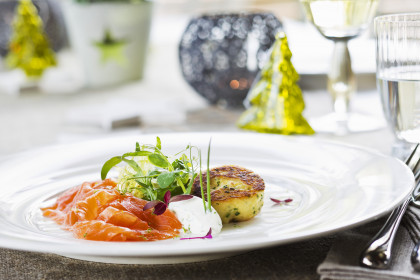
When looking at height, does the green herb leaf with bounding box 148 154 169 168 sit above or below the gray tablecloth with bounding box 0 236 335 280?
above

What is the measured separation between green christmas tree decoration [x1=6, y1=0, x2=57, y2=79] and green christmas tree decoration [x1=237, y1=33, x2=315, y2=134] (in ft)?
4.31

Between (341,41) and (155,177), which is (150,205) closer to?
(155,177)

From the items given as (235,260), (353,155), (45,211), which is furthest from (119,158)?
(353,155)

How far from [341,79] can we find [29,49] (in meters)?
1.57

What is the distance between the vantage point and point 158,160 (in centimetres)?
97

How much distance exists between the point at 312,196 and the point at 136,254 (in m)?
0.39

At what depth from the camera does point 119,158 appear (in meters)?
0.97

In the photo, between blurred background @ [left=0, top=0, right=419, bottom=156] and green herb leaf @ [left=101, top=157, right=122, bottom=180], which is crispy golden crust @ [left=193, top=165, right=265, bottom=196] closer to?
green herb leaf @ [left=101, top=157, right=122, bottom=180]

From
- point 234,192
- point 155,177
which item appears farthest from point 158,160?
point 234,192

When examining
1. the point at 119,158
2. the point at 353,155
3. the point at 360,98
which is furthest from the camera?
the point at 360,98

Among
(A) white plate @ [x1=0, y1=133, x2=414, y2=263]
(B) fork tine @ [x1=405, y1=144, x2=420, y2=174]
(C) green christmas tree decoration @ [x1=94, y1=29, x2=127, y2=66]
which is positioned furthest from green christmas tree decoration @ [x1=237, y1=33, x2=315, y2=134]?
(C) green christmas tree decoration @ [x1=94, y1=29, x2=127, y2=66]

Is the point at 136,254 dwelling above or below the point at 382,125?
above

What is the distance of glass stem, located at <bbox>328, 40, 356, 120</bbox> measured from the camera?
5.41 feet

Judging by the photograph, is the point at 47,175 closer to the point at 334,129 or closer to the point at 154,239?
the point at 154,239
